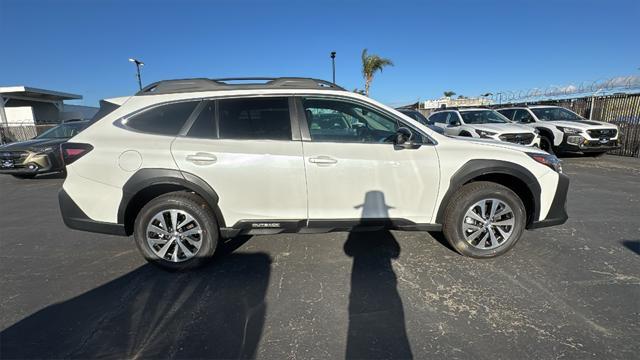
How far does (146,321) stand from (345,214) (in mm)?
1967

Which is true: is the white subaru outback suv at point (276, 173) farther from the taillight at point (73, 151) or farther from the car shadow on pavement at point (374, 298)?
the car shadow on pavement at point (374, 298)

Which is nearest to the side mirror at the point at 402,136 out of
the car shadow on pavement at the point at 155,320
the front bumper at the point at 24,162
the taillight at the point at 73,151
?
the car shadow on pavement at the point at 155,320

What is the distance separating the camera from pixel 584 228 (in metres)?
4.35

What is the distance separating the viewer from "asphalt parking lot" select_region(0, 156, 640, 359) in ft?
7.45

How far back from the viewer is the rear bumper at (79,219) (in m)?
3.22

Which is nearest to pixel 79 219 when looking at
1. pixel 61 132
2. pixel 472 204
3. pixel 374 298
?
pixel 374 298

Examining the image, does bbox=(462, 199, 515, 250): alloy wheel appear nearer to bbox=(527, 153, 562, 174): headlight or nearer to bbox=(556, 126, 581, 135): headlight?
bbox=(527, 153, 562, 174): headlight

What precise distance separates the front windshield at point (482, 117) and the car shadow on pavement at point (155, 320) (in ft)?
31.3

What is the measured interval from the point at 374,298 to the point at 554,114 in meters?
11.9

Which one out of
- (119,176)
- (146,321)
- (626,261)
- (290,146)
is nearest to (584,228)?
(626,261)

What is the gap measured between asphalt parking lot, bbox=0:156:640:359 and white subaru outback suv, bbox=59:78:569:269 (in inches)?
16.7

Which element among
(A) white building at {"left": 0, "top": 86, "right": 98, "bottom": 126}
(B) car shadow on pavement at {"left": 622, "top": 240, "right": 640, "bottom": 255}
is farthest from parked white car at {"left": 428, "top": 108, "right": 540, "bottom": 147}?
(A) white building at {"left": 0, "top": 86, "right": 98, "bottom": 126}

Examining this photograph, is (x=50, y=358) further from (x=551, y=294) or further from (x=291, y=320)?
(x=551, y=294)

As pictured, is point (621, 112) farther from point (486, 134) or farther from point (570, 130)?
point (486, 134)
